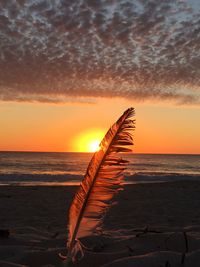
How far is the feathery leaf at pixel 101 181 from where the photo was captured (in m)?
2.21

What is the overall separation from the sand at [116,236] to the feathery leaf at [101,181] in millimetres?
632

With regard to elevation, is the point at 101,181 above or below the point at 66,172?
above

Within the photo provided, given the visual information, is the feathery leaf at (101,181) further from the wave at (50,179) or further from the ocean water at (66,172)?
the wave at (50,179)

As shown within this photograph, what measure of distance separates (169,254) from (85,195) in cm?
109

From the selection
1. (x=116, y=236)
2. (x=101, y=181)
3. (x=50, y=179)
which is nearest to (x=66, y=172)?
(x=50, y=179)

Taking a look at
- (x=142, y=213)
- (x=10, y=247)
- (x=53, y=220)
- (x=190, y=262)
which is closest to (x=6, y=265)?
(x=10, y=247)

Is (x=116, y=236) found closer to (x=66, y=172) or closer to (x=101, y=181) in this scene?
(x=101, y=181)

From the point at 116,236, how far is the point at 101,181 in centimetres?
233

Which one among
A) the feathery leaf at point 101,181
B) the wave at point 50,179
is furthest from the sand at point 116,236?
the wave at point 50,179

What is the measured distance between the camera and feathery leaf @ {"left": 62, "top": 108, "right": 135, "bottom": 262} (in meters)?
2.21

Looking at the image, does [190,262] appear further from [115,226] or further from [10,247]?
[115,226]

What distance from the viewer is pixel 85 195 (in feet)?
7.79

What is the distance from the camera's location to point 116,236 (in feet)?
14.5

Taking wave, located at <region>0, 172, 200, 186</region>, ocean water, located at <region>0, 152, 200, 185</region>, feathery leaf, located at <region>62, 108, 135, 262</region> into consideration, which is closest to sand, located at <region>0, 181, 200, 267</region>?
feathery leaf, located at <region>62, 108, 135, 262</region>
